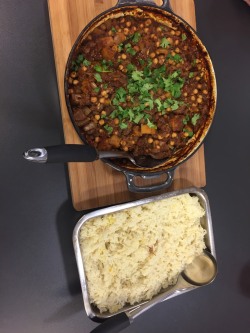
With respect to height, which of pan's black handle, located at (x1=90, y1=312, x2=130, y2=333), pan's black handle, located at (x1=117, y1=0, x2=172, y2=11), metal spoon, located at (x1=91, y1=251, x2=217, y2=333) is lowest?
pan's black handle, located at (x1=90, y1=312, x2=130, y2=333)

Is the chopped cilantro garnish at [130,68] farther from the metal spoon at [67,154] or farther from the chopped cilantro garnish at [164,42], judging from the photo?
the metal spoon at [67,154]

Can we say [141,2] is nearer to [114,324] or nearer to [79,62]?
[79,62]

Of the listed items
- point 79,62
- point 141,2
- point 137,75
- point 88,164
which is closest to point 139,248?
point 88,164

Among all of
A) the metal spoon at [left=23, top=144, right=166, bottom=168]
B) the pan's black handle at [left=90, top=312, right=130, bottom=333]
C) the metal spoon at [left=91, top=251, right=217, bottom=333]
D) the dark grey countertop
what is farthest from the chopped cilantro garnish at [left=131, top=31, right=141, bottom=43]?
the pan's black handle at [left=90, top=312, right=130, bottom=333]

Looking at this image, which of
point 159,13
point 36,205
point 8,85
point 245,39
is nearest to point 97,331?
point 36,205

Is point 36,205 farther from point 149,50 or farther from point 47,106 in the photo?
point 149,50

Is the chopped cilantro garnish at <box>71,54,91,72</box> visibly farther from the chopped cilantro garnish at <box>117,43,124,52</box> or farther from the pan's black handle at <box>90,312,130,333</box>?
the pan's black handle at <box>90,312,130,333</box>

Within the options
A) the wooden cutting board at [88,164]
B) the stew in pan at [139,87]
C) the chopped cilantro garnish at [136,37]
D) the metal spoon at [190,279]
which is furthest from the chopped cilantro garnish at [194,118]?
the metal spoon at [190,279]
